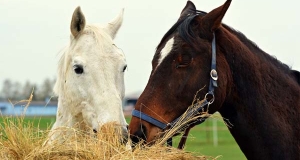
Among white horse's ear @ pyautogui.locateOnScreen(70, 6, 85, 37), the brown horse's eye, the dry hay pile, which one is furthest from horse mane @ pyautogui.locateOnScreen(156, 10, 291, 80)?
white horse's ear @ pyautogui.locateOnScreen(70, 6, 85, 37)

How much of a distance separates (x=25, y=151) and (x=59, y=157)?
Result: 0.25 metres

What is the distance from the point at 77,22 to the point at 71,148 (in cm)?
219

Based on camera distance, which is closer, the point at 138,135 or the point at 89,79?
the point at 138,135

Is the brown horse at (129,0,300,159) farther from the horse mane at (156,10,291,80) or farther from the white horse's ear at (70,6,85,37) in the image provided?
the white horse's ear at (70,6,85,37)

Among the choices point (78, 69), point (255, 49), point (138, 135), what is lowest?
point (138, 135)

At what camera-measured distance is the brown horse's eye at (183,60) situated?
4.45m

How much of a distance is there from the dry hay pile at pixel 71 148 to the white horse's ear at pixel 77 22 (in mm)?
1792

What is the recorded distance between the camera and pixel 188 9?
5035mm

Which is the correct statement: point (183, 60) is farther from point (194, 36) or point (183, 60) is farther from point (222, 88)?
point (222, 88)

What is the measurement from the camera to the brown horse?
4398 millimetres

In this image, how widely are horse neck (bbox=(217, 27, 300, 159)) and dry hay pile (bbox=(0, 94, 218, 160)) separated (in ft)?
3.22

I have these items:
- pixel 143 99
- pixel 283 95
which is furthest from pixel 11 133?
pixel 283 95

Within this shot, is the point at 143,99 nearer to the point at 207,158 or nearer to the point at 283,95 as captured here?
the point at 207,158

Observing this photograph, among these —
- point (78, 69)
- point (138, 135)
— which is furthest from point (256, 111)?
point (78, 69)
